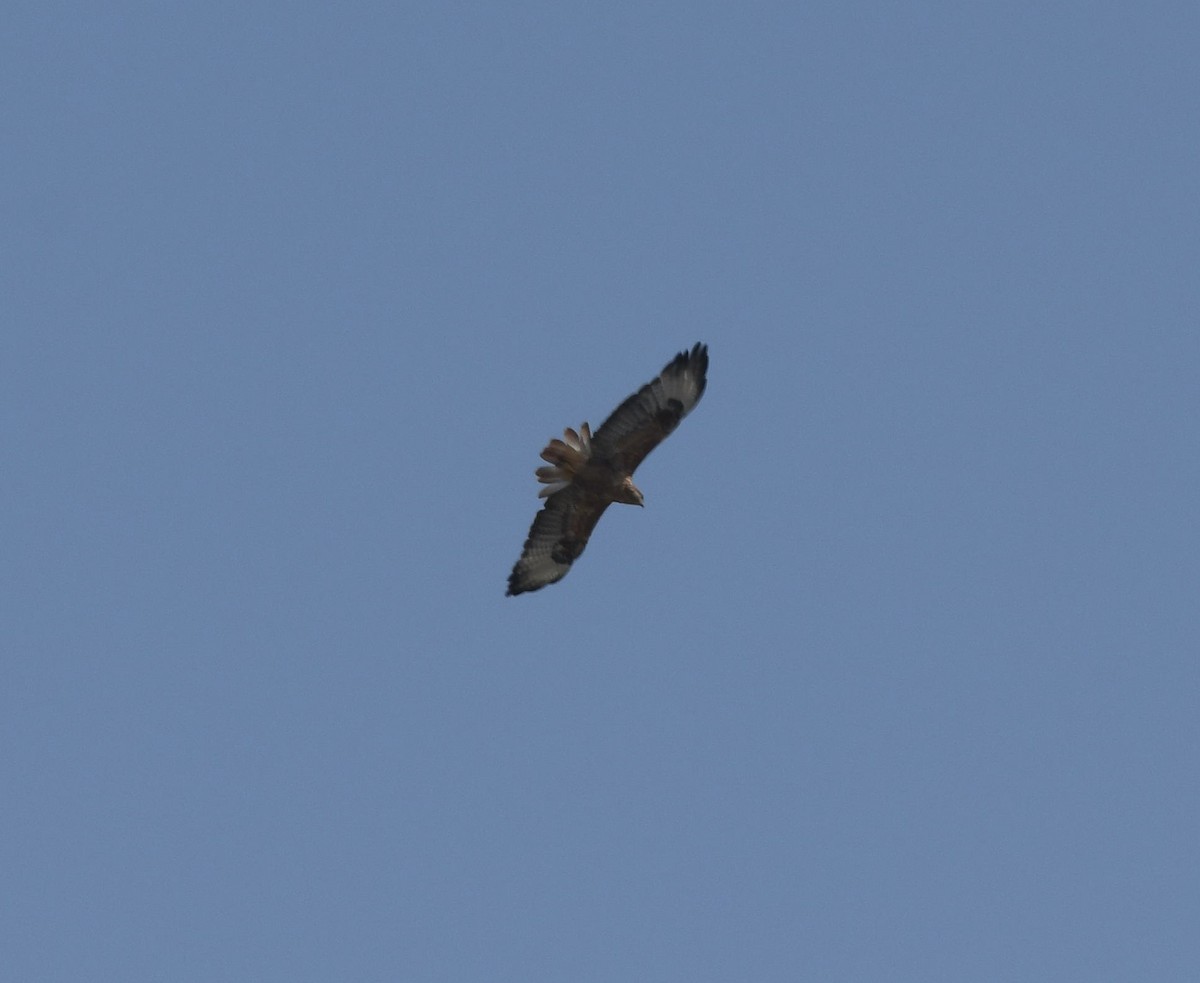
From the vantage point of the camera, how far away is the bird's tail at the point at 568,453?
106ft

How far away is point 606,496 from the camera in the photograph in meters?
32.8

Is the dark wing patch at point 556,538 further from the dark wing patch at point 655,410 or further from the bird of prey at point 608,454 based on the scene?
the dark wing patch at point 655,410

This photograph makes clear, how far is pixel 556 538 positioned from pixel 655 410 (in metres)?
2.38

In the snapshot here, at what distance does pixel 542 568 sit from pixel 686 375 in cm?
335

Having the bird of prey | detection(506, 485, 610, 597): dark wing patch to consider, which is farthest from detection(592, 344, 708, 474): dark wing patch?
detection(506, 485, 610, 597): dark wing patch

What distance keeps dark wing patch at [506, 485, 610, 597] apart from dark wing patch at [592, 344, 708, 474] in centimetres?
89

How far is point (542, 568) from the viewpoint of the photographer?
33.8 meters

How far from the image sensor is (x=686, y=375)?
32.0m

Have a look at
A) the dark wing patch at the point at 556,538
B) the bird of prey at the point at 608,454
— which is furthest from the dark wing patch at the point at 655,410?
the dark wing patch at the point at 556,538

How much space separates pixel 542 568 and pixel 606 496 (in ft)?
5.11

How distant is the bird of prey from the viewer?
32.0m

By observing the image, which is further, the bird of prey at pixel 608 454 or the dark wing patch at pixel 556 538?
the dark wing patch at pixel 556 538

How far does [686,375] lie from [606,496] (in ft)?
6.02

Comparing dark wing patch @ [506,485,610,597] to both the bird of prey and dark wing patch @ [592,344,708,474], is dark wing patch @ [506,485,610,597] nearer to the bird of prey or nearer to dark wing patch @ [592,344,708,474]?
the bird of prey
